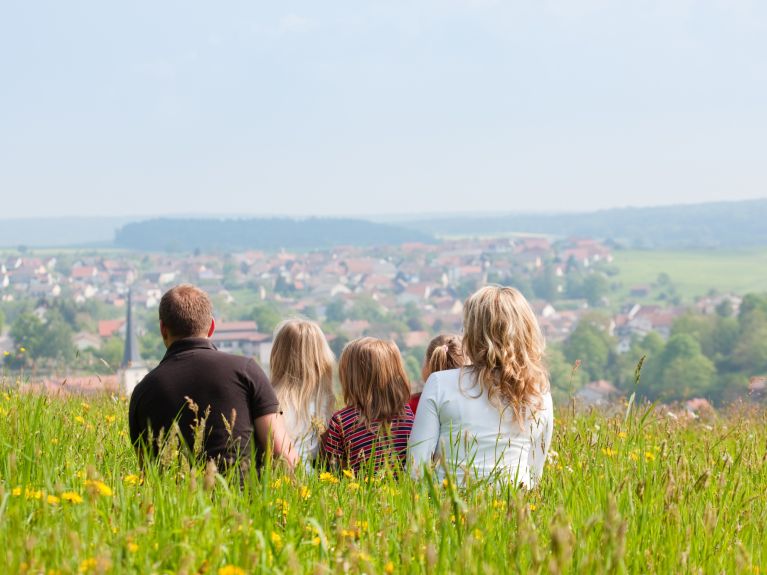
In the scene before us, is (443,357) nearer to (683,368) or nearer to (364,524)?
(364,524)

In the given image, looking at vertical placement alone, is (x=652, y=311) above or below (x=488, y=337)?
below

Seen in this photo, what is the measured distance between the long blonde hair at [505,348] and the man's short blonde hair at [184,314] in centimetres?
107

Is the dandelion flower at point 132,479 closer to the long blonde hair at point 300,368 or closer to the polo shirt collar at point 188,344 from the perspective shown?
the polo shirt collar at point 188,344

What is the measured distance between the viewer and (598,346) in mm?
101938

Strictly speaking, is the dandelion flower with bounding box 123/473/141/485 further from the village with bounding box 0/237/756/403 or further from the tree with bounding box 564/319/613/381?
the village with bounding box 0/237/756/403

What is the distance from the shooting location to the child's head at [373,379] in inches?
169

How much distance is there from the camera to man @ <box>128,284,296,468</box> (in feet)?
11.7

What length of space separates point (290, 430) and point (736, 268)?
180 metres

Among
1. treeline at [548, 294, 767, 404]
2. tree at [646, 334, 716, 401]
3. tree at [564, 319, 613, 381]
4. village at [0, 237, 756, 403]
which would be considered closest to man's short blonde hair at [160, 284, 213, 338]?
treeline at [548, 294, 767, 404]

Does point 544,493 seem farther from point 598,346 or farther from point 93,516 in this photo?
point 598,346

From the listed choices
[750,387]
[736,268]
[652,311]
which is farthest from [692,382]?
[736,268]

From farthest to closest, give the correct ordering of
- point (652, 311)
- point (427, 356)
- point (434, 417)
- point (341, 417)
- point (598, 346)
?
point (652, 311) → point (598, 346) → point (427, 356) → point (341, 417) → point (434, 417)

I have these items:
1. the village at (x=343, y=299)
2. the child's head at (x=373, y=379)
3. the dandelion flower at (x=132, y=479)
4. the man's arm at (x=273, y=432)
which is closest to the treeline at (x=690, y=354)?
the village at (x=343, y=299)

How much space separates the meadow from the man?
0.58m
